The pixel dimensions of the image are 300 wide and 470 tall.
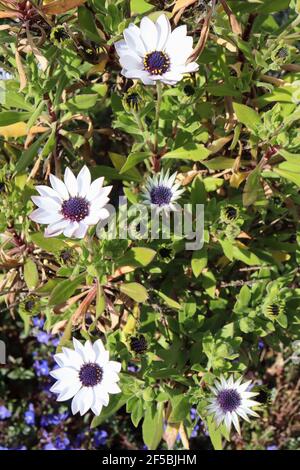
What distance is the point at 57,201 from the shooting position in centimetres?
116

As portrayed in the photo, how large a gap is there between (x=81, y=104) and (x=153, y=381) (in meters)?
0.70

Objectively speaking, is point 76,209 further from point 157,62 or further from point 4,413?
point 4,413

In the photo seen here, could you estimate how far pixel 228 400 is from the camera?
4.08 feet

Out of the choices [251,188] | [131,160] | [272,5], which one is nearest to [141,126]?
[131,160]

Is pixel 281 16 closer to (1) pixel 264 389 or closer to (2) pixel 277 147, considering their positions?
(2) pixel 277 147

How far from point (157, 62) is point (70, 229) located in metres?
0.40

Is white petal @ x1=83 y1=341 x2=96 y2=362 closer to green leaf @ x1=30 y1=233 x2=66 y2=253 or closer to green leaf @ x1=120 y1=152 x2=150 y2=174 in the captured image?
green leaf @ x1=30 y1=233 x2=66 y2=253

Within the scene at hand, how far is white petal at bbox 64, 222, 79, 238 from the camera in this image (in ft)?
3.44

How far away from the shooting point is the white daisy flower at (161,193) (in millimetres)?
1280

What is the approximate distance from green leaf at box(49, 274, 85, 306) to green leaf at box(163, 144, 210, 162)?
14.7 inches

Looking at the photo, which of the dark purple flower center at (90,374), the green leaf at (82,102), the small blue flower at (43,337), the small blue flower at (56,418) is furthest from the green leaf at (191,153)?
the small blue flower at (56,418)

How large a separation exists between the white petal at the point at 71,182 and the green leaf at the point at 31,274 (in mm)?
258

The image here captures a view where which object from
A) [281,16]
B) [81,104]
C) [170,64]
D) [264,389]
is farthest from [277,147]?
[281,16]

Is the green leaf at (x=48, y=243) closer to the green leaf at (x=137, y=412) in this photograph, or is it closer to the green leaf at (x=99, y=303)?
the green leaf at (x=99, y=303)
